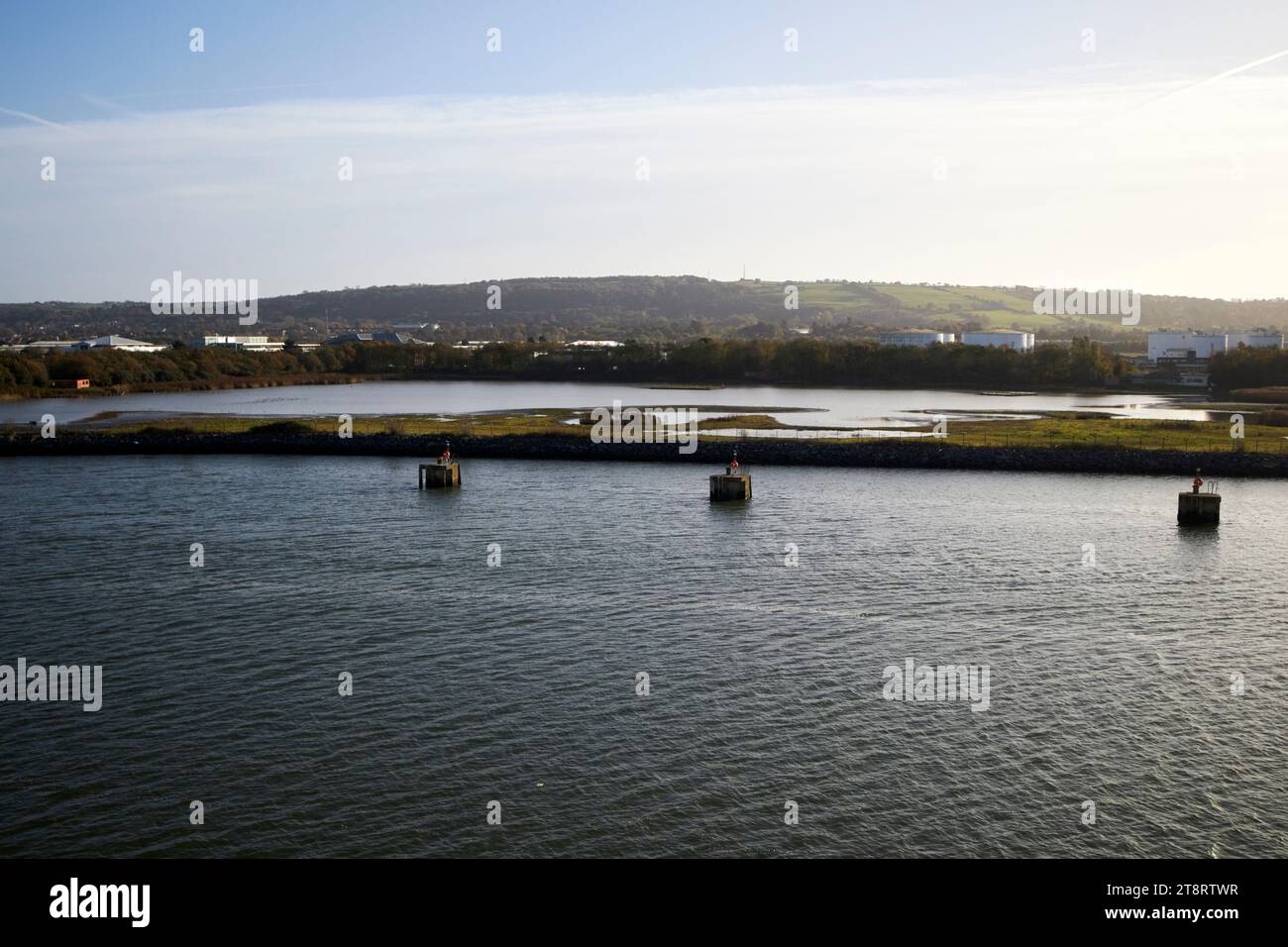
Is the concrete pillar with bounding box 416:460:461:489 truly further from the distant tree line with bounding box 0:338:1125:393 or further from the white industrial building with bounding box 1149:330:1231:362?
the white industrial building with bounding box 1149:330:1231:362

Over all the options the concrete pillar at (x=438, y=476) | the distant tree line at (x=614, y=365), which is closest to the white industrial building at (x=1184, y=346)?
the distant tree line at (x=614, y=365)

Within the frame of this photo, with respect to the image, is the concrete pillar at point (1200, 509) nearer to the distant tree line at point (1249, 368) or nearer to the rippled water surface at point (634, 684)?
the rippled water surface at point (634, 684)

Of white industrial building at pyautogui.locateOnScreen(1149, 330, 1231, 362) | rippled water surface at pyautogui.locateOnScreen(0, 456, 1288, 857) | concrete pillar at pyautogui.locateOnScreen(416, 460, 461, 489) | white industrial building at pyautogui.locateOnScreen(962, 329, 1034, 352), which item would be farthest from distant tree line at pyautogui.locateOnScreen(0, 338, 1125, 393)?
rippled water surface at pyautogui.locateOnScreen(0, 456, 1288, 857)
